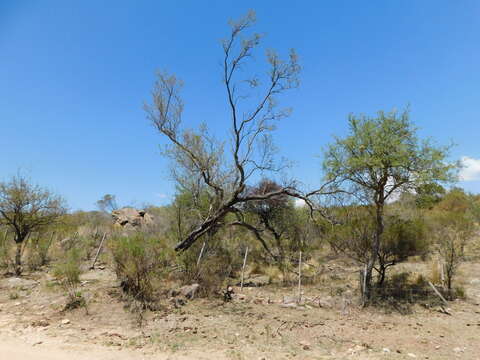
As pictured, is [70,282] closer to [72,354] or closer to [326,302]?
[72,354]

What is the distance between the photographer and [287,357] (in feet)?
17.6

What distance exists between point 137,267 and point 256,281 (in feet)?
20.7

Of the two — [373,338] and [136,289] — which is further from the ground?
[136,289]

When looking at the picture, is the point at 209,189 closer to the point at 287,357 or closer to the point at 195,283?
the point at 195,283

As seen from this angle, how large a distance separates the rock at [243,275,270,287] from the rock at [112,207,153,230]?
14502mm

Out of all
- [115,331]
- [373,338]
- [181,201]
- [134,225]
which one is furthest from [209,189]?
[134,225]

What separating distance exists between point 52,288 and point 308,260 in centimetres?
1237

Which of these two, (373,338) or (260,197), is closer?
(373,338)

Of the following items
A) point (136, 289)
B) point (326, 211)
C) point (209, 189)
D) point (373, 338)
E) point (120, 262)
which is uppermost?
point (209, 189)

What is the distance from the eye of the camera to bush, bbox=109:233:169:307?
27.0ft

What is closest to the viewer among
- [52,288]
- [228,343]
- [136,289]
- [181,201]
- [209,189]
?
[228,343]

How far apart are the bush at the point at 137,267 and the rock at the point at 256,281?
180 inches

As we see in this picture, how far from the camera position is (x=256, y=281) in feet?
42.8

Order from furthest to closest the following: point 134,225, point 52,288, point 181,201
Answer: point 134,225
point 181,201
point 52,288
